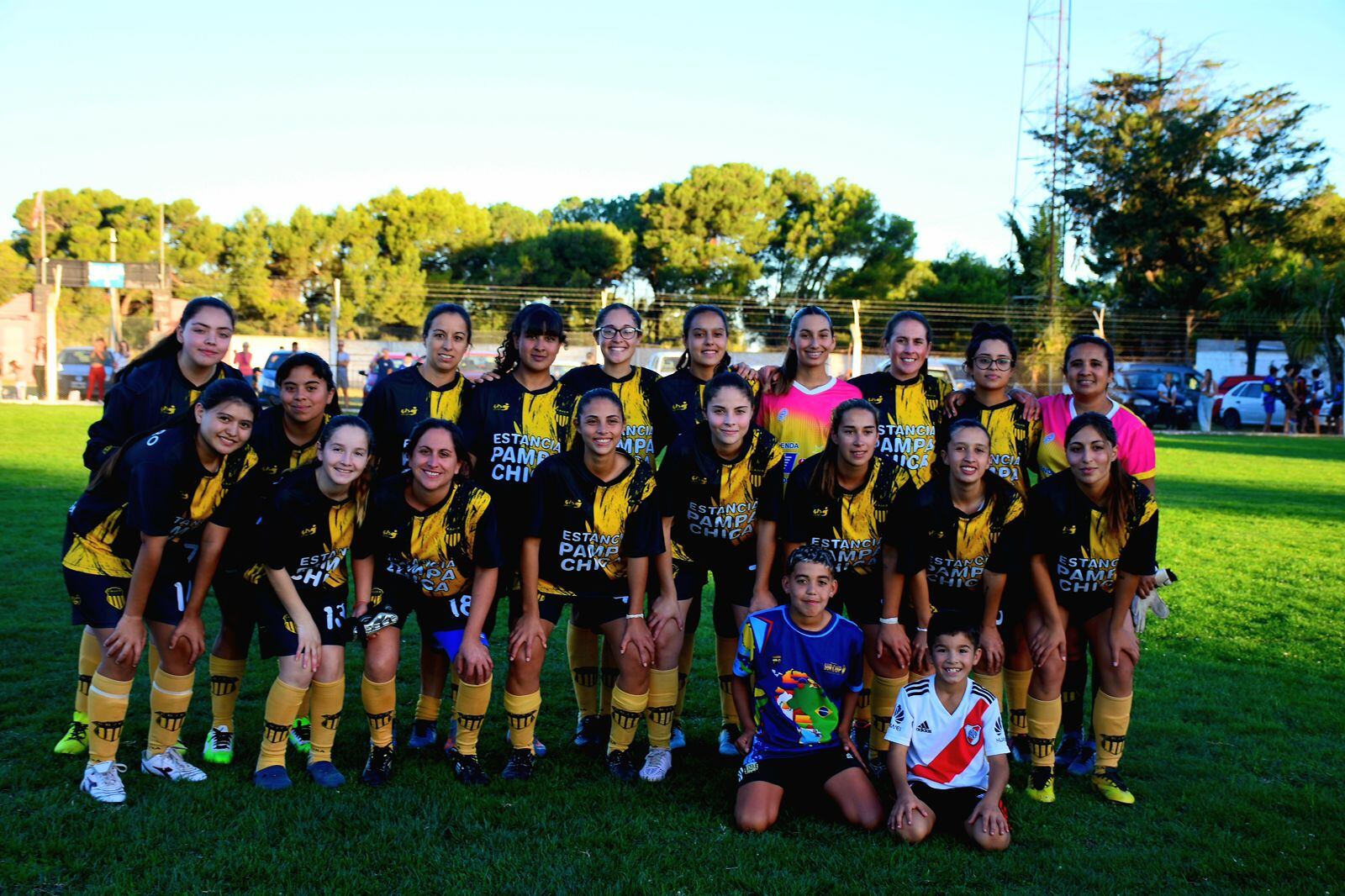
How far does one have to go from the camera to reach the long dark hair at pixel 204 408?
12.9ft

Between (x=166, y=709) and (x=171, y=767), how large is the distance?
241 millimetres

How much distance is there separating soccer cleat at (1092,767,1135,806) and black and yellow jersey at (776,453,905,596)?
3.92 feet

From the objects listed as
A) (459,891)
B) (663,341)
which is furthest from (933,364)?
(459,891)

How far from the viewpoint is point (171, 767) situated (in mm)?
4047

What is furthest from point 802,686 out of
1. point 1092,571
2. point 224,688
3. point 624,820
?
point 224,688

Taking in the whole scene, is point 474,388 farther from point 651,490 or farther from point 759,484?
point 759,484

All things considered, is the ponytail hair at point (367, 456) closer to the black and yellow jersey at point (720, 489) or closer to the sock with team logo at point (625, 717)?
the black and yellow jersey at point (720, 489)

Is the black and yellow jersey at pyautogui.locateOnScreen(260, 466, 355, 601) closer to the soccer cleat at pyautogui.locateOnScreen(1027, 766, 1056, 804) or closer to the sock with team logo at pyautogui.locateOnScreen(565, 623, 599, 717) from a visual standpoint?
the sock with team logo at pyautogui.locateOnScreen(565, 623, 599, 717)

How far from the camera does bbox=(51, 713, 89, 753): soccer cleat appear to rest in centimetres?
422

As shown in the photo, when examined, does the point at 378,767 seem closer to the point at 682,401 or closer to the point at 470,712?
the point at 470,712

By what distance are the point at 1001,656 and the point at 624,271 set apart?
118ft

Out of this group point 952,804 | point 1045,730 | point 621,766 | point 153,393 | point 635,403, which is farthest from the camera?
point 635,403

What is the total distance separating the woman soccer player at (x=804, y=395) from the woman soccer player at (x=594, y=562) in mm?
789

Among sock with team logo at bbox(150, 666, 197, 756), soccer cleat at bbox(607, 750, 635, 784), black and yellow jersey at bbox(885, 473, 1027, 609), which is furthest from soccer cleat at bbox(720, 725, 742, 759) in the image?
sock with team logo at bbox(150, 666, 197, 756)
